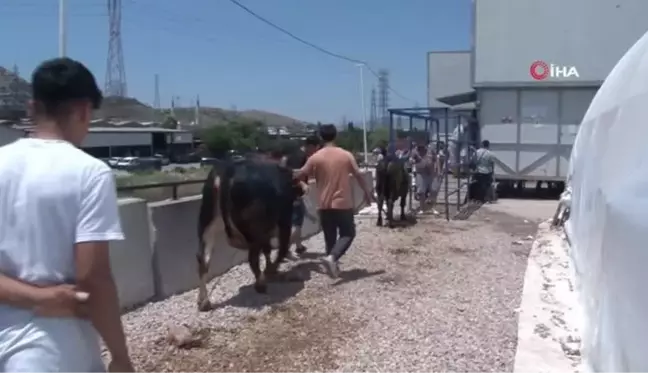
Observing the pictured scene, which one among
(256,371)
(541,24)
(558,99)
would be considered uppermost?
(541,24)

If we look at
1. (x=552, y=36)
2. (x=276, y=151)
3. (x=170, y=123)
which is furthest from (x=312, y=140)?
(x=170, y=123)

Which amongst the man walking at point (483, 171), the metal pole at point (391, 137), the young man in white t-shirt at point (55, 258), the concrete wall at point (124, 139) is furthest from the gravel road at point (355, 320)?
the concrete wall at point (124, 139)

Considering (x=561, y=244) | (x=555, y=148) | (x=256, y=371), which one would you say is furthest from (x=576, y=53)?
(x=256, y=371)

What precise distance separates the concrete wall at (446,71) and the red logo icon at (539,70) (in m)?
14.5

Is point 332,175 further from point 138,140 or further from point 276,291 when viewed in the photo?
point 138,140

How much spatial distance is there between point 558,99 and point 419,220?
23.6 ft

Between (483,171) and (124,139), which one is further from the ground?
(124,139)

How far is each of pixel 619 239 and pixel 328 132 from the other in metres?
5.14

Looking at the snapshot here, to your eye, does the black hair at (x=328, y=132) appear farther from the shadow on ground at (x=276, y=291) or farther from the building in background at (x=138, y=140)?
the building in background at (x=138, y=140)

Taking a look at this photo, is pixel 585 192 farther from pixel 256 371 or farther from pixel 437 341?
pixel 256 371

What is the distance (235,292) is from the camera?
808 centimetres

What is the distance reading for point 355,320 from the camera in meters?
7.03

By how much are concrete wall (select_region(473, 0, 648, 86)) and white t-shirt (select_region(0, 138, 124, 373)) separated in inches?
750

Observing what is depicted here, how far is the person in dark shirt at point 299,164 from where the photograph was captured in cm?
948
